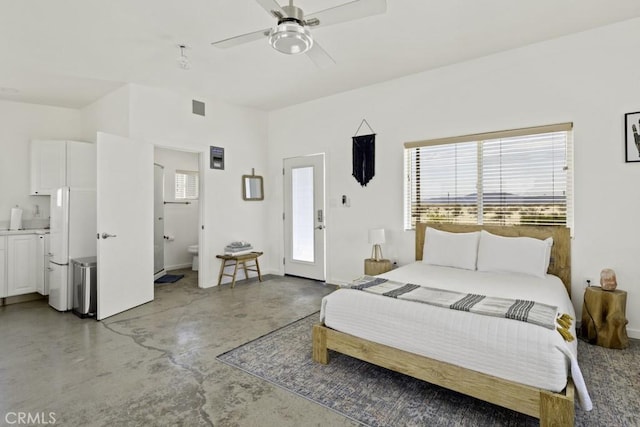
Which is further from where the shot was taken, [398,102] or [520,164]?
[398,102]

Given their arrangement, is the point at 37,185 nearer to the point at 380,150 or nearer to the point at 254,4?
the point at 254,4

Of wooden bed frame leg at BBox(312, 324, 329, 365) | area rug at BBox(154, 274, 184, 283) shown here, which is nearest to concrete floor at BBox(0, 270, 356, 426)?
wooden bed frame leg at BBox(312, 324, 329, 365)

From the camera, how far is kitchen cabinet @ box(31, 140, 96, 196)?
4.48m

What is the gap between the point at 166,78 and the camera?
412 cm

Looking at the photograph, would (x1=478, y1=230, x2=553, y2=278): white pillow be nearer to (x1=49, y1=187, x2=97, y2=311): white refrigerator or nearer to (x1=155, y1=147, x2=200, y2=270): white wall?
(x1=49, y1=187, x2=97, y2=311): white refrigerator

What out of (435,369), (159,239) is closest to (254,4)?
(435,369)

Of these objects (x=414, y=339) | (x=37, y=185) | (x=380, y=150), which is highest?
(x=380, y=150)

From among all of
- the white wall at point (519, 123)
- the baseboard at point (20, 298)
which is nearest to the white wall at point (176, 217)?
the baseboard at point (20, 298)

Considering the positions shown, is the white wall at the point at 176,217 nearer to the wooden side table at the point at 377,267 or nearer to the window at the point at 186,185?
the window at the point at 186,185

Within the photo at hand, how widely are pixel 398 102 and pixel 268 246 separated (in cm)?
325

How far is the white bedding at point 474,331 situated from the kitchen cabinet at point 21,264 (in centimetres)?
430

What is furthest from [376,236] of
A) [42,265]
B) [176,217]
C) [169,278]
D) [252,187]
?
[42,265]

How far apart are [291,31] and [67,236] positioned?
145 inches

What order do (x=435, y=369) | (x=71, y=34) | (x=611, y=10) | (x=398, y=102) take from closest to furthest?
(x=435, y=369) < (x=611, y=10) < (x=71, y=34) < (x=398, y=102)
